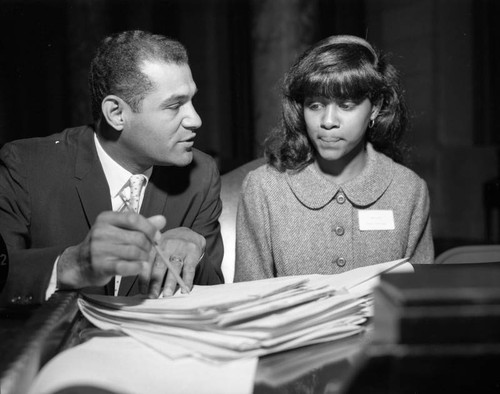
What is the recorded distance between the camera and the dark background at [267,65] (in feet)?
11.9

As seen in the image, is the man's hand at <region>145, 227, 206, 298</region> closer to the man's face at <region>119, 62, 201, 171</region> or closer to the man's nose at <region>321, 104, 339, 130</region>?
the man's face at <region>119, 62, 201, 171</region>

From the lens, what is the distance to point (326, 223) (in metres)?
1.95

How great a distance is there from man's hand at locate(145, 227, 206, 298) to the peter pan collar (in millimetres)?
627

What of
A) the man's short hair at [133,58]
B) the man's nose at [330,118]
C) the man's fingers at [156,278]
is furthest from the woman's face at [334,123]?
the man's fingers at [156,278]

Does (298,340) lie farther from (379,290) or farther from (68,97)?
(68,97)

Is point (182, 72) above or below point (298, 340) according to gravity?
above

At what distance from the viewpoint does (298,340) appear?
2.65 ft

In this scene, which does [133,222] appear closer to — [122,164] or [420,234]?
[122,164]

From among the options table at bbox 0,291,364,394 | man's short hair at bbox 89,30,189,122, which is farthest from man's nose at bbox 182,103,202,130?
table at bbox 0,291,364,394

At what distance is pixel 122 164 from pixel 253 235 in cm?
43

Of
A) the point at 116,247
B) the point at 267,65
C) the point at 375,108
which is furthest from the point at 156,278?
the point at 267,65

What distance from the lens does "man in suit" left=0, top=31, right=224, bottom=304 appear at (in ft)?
5.70

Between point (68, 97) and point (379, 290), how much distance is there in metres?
3.58

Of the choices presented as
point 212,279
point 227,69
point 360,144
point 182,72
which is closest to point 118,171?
point 182,72
